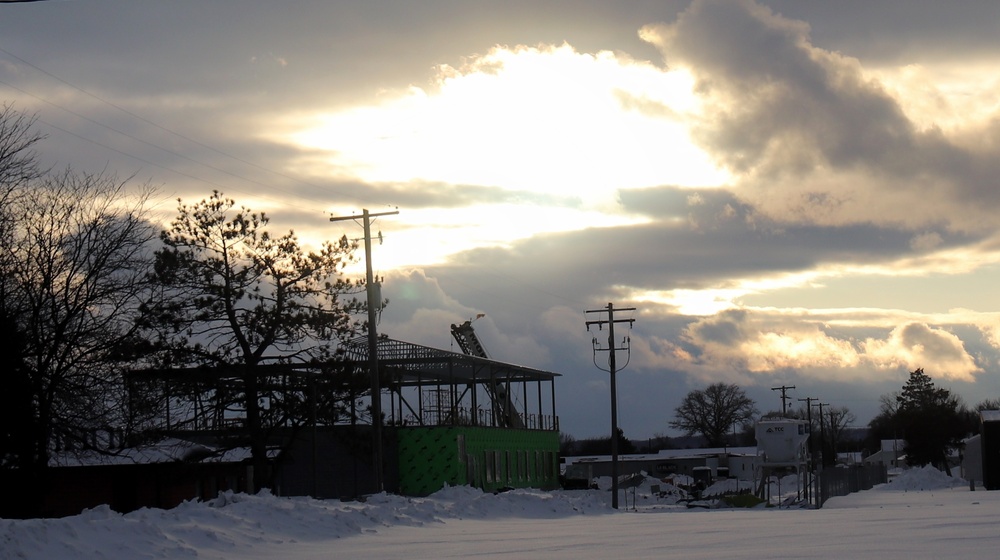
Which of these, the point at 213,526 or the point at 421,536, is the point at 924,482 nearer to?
the point at 421,536

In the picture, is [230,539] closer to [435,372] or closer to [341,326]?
[341,326]

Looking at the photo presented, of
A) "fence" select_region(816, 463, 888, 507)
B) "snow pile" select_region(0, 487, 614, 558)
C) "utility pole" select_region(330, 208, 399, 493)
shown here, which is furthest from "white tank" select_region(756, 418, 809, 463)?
"snow pile" select_region(0, 487, 614, 558)

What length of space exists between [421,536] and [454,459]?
26146 mm

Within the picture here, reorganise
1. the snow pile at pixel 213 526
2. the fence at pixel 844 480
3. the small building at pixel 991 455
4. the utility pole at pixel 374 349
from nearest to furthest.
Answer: the snow pile at pixel 213 526
the utility pole at pixel 374 349
the fence at pixel 844 480
the small building at pixel 991 455

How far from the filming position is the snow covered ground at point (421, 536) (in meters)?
15.0

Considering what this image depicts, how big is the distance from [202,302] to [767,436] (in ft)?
97.0

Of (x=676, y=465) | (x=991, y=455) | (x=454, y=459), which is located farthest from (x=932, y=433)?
(x=454, y=459)

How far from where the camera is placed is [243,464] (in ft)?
134

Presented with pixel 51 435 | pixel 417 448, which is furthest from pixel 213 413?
pixel 51 435

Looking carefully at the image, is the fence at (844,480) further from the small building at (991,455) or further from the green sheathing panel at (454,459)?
the green sheathing panel at (454,459)

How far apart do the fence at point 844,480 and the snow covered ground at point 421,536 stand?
19035 mm

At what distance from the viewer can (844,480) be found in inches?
2154

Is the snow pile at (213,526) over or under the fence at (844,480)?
over

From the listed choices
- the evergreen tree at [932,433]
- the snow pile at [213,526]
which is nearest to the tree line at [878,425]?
the evergreen tree at [932,433]
